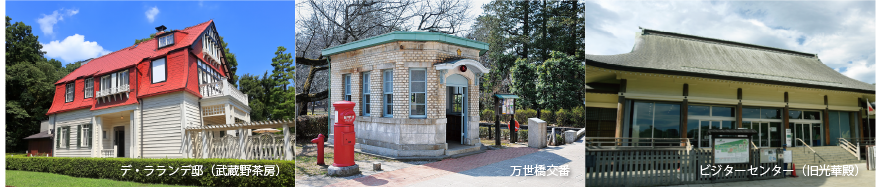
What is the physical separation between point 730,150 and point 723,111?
3.85ft

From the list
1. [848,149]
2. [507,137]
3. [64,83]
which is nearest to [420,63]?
[507,137]

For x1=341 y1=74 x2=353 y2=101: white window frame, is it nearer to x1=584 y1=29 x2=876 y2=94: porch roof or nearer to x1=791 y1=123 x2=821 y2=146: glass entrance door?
x1=584 y1=29 x2=876 y2=94: porch roof

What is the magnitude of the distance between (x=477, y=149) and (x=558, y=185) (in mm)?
1378

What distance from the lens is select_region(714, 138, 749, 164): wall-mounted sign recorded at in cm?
565

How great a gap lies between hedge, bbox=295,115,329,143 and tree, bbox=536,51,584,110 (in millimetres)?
3291

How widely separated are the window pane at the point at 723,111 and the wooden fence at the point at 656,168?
798mm

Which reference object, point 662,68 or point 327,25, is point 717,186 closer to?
point 662,68

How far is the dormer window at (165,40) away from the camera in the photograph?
493cm

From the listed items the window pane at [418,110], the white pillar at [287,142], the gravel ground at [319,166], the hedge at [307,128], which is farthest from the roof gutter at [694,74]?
the white pillar at [287,142]

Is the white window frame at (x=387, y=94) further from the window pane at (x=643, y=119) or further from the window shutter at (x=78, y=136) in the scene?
the window shutter at (x=78, y=136)

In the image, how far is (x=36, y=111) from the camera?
553 cm

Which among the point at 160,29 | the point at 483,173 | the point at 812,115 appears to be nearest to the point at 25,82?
the point at 160,29

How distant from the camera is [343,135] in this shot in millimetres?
4332

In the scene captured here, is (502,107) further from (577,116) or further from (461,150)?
(577,116)
